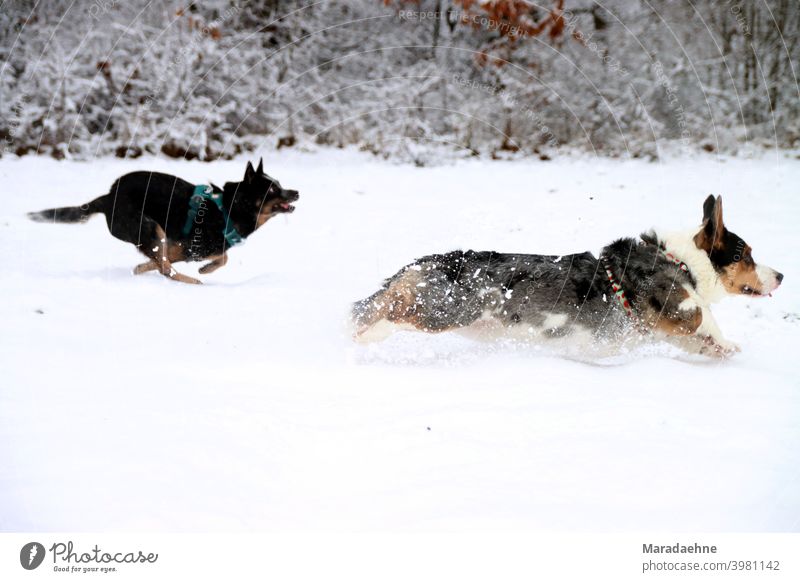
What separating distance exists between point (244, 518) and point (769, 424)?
2710mm

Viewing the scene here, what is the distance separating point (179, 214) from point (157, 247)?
1.21 feet

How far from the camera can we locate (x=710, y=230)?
443 centimetres

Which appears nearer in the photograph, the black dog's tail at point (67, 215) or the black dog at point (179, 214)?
the black dog at point (179, 214)

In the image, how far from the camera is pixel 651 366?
3.93m

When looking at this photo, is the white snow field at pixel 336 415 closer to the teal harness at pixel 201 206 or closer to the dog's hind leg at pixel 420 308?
the dog's hind leg at pixel 420 308

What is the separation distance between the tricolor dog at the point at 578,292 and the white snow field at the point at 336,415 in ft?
0.65

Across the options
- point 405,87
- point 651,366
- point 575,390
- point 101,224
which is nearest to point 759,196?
point 405,87

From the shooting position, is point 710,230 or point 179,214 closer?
point 710,230

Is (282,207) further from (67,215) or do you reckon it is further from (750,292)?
(750,292)

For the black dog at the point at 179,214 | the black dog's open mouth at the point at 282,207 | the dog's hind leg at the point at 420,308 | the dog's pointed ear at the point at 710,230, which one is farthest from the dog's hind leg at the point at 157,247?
the dog's pointed ear at the point at 710,230

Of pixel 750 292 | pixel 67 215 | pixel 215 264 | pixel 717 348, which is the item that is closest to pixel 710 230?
pixel 750 292

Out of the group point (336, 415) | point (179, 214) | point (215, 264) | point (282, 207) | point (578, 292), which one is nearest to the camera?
point (336, 415)

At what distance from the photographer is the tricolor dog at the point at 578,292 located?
168 inches

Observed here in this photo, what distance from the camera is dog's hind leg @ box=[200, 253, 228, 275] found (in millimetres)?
5824
